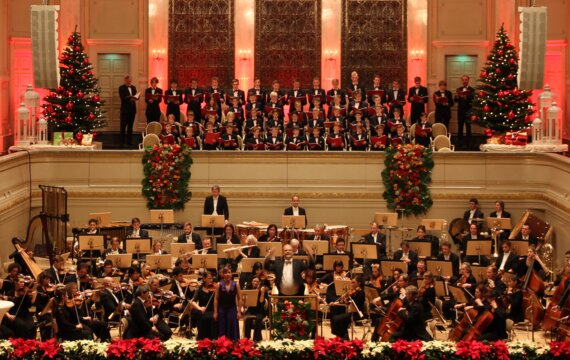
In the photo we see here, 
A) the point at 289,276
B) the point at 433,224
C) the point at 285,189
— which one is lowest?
the point at 289,276

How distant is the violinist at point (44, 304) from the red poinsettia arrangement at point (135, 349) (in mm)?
1874

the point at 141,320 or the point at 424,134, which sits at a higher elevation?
the point at 424,134

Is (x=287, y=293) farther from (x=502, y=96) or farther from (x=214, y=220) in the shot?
(x=502, y=96)

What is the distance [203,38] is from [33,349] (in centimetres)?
1756

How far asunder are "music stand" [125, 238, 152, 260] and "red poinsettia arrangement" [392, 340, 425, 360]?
7.15m

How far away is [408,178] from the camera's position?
27453 millimetres

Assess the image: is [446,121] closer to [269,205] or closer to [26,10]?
[269,205]

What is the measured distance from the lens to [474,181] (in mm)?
27719

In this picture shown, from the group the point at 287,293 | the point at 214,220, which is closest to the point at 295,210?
the point at 214,220

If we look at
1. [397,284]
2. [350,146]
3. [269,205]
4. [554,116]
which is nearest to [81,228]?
[269,205]

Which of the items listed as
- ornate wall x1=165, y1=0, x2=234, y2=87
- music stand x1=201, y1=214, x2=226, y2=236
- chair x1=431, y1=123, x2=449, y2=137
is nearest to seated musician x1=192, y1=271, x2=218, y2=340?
music stand x1=201, y1=214, x2=226, y2=236

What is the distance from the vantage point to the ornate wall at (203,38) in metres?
34.1

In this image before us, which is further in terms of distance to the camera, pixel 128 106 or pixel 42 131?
pixel 128 106

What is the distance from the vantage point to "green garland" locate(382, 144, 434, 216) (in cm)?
2745
